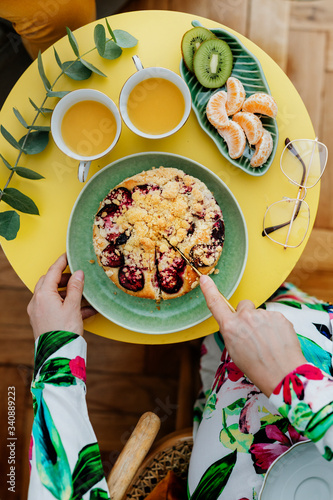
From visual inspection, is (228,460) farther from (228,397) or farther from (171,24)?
(171,24)

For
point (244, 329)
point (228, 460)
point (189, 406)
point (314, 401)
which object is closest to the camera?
point (314, 401)

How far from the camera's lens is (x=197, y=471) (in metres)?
1.06

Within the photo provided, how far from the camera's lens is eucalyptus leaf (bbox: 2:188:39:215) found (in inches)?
42.2

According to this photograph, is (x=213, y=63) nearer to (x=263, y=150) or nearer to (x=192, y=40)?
(x=192, y=40)

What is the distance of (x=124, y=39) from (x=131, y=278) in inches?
25.5

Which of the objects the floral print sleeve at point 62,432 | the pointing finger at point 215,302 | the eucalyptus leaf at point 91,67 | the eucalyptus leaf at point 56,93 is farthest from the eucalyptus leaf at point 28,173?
the pointing finger at point 215,302

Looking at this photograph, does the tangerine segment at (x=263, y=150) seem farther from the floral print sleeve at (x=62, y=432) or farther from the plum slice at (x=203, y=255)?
the floral print sleeve at (x=62, y=432)

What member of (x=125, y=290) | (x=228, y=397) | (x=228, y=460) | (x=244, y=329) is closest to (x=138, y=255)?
(x=125, y=290)

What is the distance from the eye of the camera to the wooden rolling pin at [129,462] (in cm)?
94

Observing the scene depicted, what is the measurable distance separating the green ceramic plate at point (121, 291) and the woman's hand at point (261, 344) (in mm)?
173

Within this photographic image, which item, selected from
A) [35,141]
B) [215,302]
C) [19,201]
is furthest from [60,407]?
[35,141]

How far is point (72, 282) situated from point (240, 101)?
651 millimetres

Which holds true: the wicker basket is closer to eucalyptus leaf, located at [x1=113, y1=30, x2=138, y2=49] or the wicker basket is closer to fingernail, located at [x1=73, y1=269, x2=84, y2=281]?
fingernail, located at [x1=73, y1=269, x2=84, y2=281]

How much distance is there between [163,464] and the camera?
1186 mm
